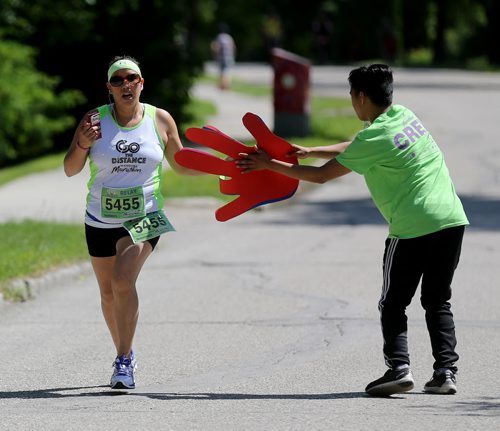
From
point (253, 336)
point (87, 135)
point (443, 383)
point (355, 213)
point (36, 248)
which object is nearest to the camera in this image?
point (443, 383)

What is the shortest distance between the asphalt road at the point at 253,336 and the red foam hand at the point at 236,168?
108cm

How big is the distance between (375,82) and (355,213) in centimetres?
903

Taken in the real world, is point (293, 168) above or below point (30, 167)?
above

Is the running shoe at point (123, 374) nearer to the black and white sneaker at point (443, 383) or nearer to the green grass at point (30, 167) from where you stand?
the black and white sneaker at point (443, 383)

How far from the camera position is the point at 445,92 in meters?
33.2

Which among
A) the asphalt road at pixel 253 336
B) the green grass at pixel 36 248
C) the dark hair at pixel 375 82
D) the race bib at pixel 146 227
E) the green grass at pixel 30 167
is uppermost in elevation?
the dark hair at pixel 375 82

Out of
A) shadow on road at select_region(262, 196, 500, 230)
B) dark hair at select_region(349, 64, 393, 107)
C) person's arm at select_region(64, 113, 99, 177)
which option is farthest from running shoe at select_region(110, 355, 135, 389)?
shadow on road at select_region(262, 196, 500, 230)

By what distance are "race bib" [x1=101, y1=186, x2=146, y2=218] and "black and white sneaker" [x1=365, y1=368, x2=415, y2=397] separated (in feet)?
5.47

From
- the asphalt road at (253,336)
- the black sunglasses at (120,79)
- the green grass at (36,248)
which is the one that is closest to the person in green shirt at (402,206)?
the asphalt road at (253,336)

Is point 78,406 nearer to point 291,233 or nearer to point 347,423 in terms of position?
point 347,423

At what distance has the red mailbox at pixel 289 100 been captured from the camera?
73.4 feet

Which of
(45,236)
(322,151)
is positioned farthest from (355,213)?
(322,151)

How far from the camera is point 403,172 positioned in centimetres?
700

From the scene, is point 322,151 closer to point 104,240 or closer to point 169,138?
point 169,138
